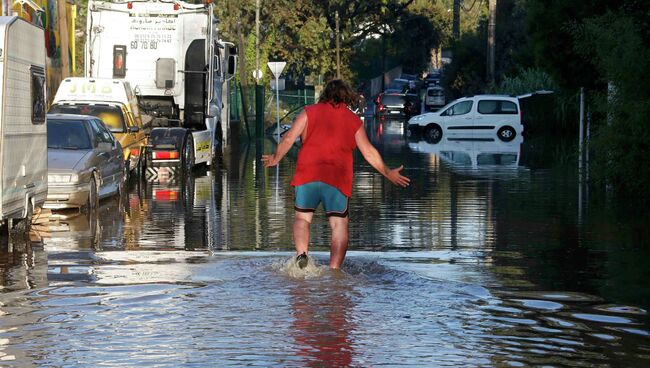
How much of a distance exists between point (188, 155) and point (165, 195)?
550 centimetres

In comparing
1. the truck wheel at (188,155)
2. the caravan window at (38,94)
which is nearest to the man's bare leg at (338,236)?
the caravan window at (38,94)

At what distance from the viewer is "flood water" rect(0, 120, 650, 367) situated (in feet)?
28.7

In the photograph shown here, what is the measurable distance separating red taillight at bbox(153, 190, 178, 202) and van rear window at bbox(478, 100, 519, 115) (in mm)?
25311

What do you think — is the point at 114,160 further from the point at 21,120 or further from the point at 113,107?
the point at 21,120

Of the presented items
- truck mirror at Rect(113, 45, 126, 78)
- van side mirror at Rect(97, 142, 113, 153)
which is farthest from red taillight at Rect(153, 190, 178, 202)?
truck mirror at Rect(113, 45, 126, 78)

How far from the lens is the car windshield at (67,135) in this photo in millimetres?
20578

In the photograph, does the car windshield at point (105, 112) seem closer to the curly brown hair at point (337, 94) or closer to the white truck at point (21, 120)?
the white truck at point (21, 120)

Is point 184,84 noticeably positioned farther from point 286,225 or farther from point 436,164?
point 286,225

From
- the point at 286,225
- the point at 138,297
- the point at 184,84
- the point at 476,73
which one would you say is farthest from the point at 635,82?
the point at 476,73

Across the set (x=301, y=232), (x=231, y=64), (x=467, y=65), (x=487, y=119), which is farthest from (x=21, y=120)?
(x=467, y=65)

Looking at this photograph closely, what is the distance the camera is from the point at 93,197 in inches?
777

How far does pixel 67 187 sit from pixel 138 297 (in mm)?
8050

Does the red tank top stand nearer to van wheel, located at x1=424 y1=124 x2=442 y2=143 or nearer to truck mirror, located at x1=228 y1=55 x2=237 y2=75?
truck mirror, located at x1=228 y1=55 x2=237 y2=75

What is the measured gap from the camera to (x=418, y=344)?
8.91m
